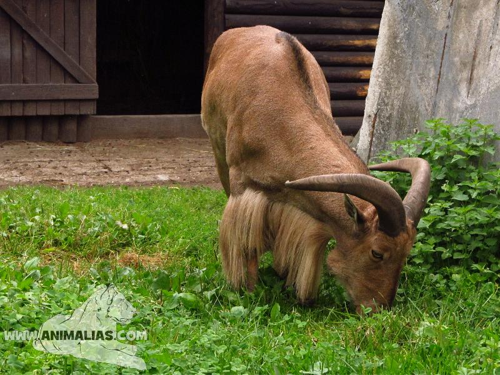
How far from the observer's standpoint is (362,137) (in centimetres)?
→ 794

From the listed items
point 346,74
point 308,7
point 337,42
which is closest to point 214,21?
point 308,7

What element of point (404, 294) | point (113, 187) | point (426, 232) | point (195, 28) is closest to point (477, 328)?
point (404, 294)

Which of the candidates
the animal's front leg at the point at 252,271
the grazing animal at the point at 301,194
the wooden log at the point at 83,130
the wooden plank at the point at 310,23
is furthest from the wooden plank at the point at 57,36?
the animal's front leg at the point at 252,271

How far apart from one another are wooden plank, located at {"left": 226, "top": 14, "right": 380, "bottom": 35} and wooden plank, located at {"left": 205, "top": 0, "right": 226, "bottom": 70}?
112mm

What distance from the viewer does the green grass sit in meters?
4.26

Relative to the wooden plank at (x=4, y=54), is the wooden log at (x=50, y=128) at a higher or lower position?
lower

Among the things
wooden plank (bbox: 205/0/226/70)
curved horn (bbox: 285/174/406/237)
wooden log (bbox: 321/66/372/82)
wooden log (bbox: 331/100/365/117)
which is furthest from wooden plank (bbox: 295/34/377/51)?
curved horn (bbox: 285/174/406/237)

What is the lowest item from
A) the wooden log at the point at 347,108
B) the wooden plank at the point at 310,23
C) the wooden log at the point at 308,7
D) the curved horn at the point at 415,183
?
the wooden log at the point at 347,108

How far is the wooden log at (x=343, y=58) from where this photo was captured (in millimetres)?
13047

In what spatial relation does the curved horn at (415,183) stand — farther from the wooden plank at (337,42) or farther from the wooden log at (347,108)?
the wooden log at (347,108)

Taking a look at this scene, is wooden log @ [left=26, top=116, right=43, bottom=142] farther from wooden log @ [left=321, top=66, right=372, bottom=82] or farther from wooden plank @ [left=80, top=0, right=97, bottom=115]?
wooden log @ [left=321, top=66, right=372, bottom=82]

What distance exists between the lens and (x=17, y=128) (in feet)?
37.8

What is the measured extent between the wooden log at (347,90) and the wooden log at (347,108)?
0.09 m

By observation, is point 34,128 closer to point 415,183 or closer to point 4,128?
point 4,128
